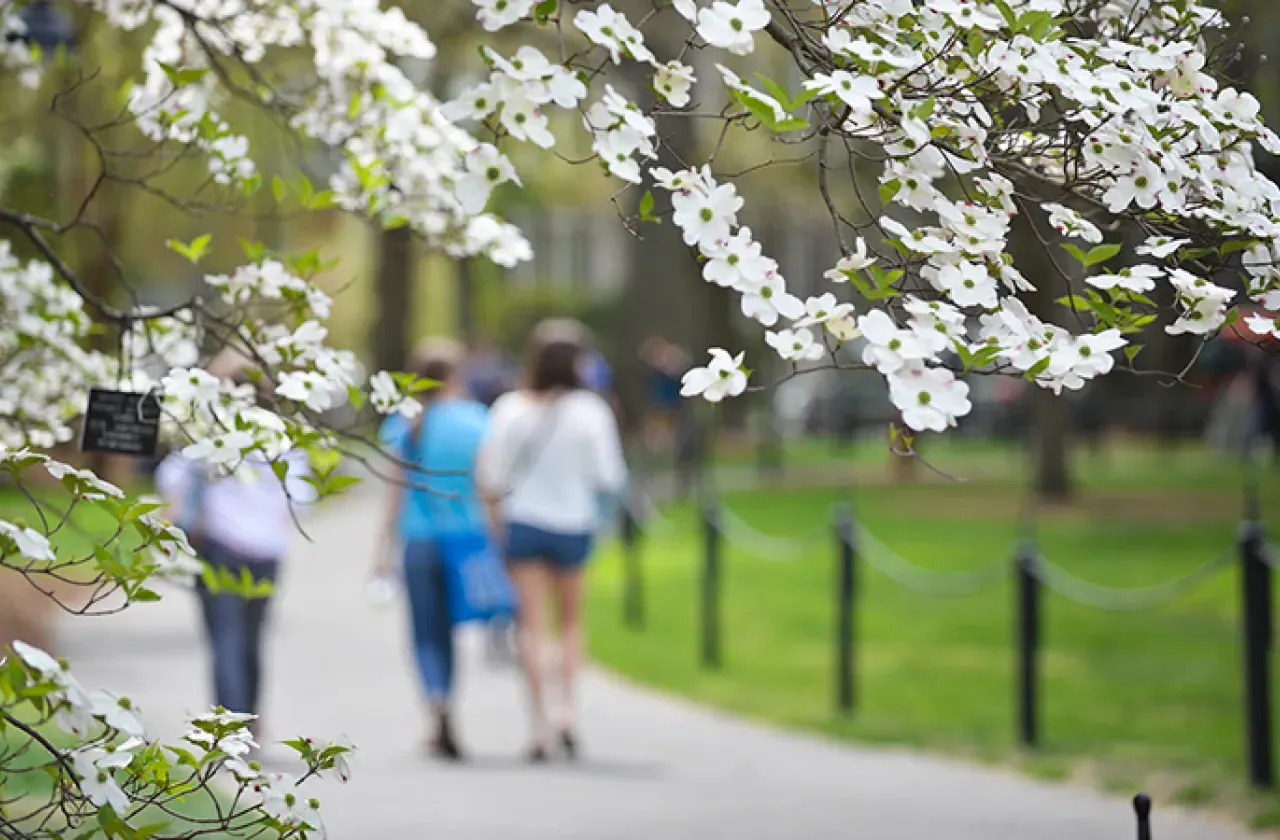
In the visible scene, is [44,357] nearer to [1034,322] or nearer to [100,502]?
[100,502]

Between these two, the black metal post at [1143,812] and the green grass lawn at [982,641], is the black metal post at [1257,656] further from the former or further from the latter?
the black metal post at [1143,812]

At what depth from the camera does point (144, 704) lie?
10.3 meters

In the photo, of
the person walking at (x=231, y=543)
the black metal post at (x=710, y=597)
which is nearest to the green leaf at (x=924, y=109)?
the person walking at (x=231, y=543)

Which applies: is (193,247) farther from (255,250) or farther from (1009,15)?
(1009,15)

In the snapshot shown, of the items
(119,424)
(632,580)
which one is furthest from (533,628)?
(632,580)

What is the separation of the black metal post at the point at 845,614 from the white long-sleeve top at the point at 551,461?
1640mm

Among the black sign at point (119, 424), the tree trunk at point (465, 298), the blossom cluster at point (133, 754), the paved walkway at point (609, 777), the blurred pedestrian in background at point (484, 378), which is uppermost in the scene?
the tree trunk at point (465, 298)

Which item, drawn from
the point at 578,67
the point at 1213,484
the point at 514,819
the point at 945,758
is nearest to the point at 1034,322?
the point at 578,67

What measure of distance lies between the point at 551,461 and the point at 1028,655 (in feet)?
8.05

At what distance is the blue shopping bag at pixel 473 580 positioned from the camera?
9.18 meters

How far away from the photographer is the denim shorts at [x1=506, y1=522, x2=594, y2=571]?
8969mm

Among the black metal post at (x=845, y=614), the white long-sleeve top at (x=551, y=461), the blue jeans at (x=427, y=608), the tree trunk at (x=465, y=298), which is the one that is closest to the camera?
the white long-sleeve top at (x=551, y=461)

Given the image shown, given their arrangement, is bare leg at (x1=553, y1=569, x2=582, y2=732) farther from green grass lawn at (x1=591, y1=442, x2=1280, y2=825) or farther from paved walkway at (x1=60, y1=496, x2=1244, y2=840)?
→ green grass lawn at (x1=591, y1=442, x2=1280, y2=825)

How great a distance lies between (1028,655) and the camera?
8.98 m
